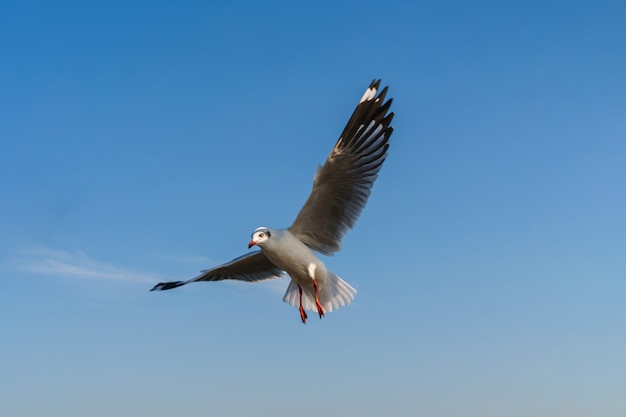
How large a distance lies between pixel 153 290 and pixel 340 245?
358 cm

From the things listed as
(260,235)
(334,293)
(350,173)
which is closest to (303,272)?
(334,293)

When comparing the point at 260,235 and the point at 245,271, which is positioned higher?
the point at 245,271

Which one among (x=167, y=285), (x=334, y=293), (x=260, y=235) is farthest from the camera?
(x=167, y=285)

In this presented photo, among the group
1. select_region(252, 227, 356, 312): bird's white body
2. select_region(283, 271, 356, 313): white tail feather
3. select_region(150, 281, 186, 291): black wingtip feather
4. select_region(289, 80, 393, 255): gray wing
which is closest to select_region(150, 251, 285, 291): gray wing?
select_region(150, 281, 186, 291): black wingtip feather

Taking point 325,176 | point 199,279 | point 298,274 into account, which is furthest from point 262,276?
point 325,176

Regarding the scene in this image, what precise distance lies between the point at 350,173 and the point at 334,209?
529 millimetres

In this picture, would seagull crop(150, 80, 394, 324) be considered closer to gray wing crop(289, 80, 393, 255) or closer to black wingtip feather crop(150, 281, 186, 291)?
gray wing crop(289, 80, 393, 255)

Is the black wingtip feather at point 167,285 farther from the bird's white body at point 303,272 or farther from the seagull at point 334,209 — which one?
the seagull at point 334,209

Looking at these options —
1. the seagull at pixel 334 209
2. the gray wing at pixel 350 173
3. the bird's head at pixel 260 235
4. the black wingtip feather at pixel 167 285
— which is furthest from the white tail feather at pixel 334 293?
the black wingtip feather at pixel 167 285

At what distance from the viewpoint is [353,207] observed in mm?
10055

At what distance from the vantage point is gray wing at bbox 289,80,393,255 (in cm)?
975

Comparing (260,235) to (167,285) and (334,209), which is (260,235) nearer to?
(334,209)

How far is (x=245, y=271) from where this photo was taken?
38.9 feet

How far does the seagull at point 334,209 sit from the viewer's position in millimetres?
9766
